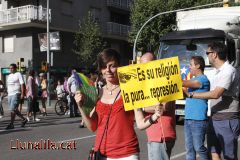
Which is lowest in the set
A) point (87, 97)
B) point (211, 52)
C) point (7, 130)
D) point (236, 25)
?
point (7, 130)

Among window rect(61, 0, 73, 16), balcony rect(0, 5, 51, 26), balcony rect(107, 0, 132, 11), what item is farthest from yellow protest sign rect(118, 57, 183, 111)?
balcony rect(107, 0, 132, 11)

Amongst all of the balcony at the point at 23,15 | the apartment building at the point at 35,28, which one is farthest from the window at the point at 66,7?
the balcony at the point at 23,15

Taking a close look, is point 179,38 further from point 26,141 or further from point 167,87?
point 167,87

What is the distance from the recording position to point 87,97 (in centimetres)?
386

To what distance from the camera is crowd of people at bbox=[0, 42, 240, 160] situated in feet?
12.4

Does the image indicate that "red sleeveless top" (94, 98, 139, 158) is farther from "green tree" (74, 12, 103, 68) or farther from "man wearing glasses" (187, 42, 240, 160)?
"green tree" (74, 12, 103, 68)

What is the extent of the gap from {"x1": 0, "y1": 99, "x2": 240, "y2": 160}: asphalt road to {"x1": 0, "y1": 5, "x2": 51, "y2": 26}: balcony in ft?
70.9

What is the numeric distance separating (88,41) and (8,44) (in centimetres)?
669

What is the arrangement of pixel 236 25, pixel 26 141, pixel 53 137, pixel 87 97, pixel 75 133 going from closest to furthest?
pixel 87 97 → pixel 26 141 → pixel 53 137 → pixel 75 133 → pixel 236 25

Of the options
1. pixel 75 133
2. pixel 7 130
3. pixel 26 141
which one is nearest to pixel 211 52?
pixel 26 141

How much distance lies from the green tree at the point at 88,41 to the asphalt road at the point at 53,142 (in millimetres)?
23678

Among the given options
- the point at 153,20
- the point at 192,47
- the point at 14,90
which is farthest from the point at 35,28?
the point at 192,47

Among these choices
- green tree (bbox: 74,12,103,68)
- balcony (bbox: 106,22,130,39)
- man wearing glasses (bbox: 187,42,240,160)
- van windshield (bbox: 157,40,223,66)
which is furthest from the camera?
balcony (bbox: 106,22,130,39)

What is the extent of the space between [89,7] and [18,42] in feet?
30.0
